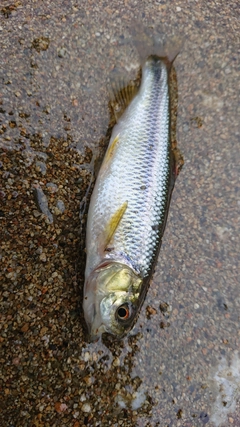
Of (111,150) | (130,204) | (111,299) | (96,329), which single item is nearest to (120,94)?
(111,150)

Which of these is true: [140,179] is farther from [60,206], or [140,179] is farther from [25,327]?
[25,327]

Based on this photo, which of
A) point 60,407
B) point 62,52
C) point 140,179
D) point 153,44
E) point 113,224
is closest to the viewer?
point 60,407

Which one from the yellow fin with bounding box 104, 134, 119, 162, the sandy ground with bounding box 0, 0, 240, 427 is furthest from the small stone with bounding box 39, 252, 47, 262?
the yellow fin with bounding box 104, 134, 119, 162

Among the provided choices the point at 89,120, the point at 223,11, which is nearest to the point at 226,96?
the point at 223,11

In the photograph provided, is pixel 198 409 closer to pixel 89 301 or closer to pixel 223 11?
pixel 89 301

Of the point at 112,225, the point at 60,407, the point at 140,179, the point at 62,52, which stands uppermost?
the point at 62,52

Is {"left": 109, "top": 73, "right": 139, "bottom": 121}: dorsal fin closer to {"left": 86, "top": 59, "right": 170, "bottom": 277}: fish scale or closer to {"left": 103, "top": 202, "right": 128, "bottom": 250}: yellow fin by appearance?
{"left": 86, "top": 59, "right": 170, "bottom": 277}: fish scale

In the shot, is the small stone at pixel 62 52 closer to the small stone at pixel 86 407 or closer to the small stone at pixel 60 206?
the small stone at pixel 60 206
